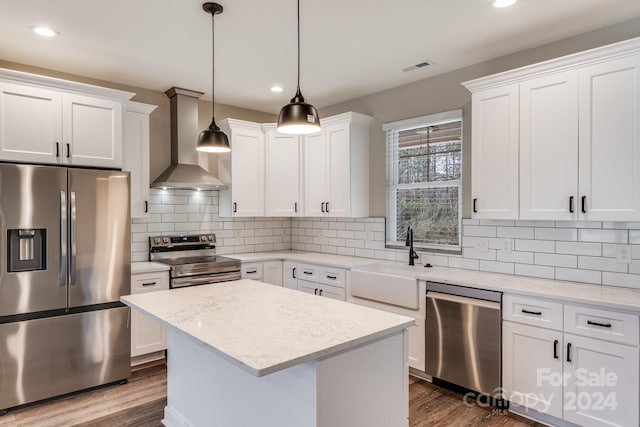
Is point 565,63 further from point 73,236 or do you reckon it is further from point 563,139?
point 73,236

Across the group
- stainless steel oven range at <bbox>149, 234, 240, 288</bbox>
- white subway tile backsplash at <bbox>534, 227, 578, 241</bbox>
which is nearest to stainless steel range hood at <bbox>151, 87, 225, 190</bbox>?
stainless steel oven range at <bbox>149, 234, 240, 288</bbox>

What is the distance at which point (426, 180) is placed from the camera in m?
3.92

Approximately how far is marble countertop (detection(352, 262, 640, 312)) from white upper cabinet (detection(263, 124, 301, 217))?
5.24 feet

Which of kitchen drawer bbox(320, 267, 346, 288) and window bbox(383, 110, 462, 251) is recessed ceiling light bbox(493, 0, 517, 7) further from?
kitchen drawer bbox(320, 267, 346, 288)

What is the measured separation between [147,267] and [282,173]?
5.97ft

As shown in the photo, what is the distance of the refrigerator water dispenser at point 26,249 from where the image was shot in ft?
9.22

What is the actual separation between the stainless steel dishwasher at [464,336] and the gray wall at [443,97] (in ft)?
2.98

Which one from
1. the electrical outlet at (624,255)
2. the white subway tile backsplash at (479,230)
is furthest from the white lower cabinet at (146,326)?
the electrical outlet at (624,255)

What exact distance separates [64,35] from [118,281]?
1905 millimetres

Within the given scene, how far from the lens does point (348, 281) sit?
3781mm

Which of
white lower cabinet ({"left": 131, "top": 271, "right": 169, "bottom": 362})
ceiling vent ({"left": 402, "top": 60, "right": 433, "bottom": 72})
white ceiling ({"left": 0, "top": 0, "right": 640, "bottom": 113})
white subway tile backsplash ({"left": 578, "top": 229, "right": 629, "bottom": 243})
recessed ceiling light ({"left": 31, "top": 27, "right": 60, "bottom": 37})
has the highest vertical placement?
ceiling vent ({"left": 402, "top": 60, "right": 433, "bottom": 72})

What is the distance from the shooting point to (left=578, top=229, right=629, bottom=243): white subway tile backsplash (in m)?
2.67

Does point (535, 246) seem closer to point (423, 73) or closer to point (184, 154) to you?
point (423, 73)

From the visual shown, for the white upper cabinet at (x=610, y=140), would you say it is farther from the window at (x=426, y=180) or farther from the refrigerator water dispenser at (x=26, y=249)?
the refrigerator water dispenser at (x=26, y=249)
